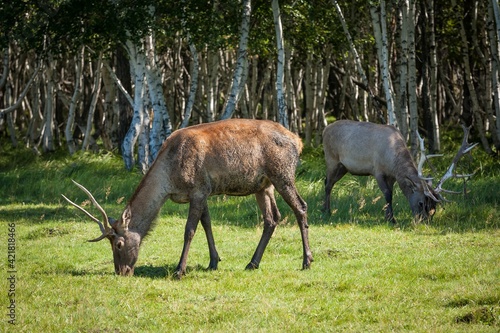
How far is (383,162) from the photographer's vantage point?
50.9ft

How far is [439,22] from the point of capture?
2786cm

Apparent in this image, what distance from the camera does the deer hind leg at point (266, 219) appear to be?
11148 millimetres

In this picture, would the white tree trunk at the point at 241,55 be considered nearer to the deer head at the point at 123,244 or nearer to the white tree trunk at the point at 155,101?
the white tree trunk at the point at 155,101

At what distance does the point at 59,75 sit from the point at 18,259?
2325 cm

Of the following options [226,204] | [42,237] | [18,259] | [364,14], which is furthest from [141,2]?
[364,14]

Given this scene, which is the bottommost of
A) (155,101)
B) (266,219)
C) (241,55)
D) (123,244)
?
(123,244)

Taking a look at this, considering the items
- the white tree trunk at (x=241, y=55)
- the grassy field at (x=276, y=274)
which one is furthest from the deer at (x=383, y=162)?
the white tree trunk at (x=241, y=55)

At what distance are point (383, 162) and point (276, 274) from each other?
Answer: 17.7 feet

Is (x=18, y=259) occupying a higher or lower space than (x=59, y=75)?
lower

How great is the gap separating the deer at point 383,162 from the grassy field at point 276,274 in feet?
1.16

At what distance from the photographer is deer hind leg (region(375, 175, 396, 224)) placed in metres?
14.8

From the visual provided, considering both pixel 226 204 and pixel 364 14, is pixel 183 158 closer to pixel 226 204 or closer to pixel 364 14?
pixel 226 204

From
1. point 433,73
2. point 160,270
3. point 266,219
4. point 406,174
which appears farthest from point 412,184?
point 433,73

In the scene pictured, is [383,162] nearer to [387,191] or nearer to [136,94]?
[387,191]
